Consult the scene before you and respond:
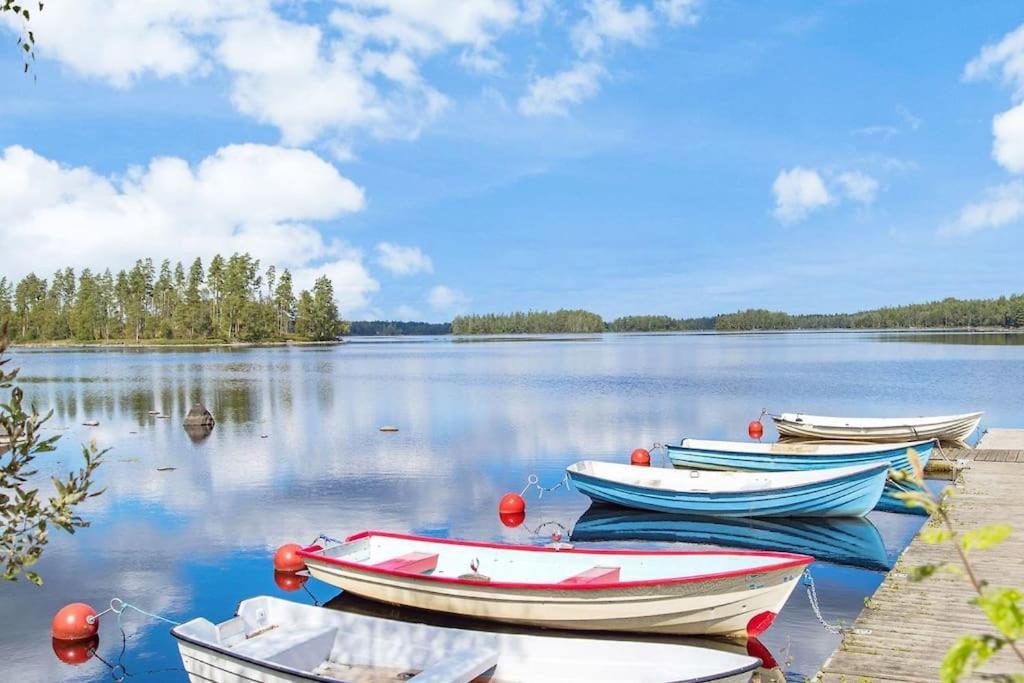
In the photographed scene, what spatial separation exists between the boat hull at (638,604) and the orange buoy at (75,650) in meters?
5.05

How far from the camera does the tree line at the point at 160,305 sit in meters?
141

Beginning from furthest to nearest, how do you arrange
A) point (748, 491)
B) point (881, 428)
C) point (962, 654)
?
1. point (881, 428)
2. point (748, 491)
3. point (962, 654)

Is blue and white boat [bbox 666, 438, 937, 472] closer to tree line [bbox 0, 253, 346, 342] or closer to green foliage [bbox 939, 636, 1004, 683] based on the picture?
green foliage [bbox 939, 636, 1004, 683]

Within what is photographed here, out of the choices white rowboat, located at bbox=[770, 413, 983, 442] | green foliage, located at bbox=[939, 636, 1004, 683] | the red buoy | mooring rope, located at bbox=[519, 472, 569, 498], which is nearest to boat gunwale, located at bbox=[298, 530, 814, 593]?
A: the red buoy

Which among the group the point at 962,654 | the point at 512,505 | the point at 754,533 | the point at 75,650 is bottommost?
the point at 75,650

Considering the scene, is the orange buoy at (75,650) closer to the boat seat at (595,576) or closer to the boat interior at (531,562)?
the boat interior at (531,562)

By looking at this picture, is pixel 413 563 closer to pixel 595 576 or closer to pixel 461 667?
pixel 595 576

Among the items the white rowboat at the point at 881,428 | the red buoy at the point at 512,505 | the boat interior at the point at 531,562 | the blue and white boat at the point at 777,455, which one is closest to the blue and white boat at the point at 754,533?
the red buoy at the point at 512,505

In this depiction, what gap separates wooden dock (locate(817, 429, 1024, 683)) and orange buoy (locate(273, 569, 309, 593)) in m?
9.87

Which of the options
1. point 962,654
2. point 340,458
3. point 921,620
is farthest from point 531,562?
point 340,458

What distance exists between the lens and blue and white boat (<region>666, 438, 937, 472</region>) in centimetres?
2236

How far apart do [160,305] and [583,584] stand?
15243 cm

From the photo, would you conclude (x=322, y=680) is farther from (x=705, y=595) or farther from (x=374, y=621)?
(x=705, y=595)

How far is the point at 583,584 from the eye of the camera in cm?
1171
